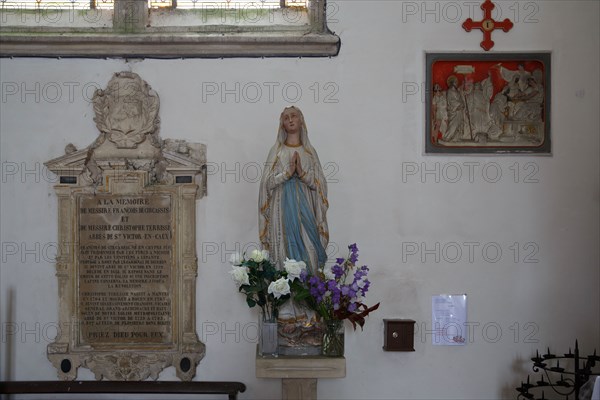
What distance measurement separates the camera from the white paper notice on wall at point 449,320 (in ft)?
20.0

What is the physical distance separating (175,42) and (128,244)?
167cm

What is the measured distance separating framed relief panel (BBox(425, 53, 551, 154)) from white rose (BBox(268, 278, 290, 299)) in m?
1.73

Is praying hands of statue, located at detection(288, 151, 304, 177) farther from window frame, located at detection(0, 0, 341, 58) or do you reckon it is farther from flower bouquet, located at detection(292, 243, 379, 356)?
window frame, located at detection(0, 0, 341, 58)

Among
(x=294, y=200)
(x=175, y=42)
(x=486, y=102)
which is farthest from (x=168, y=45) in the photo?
(x=486, y=102)

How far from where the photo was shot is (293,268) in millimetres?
5289

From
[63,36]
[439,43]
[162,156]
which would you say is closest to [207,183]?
[162,156]

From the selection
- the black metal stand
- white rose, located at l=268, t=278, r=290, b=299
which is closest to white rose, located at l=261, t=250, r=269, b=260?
white rose, located at l=268, t=278, r=290, b=299

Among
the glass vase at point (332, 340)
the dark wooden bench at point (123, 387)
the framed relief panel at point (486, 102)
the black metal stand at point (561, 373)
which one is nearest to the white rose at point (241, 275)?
the glass vase at point (332, 340)

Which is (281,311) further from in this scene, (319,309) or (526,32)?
(526,32)

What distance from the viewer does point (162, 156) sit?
6.16m

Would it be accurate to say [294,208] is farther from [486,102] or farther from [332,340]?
[486,102]

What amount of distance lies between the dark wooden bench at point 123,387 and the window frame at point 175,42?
261 centimetres

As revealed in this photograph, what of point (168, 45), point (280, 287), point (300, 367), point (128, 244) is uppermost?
point (168, 45)

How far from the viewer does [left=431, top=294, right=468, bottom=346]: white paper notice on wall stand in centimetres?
609
